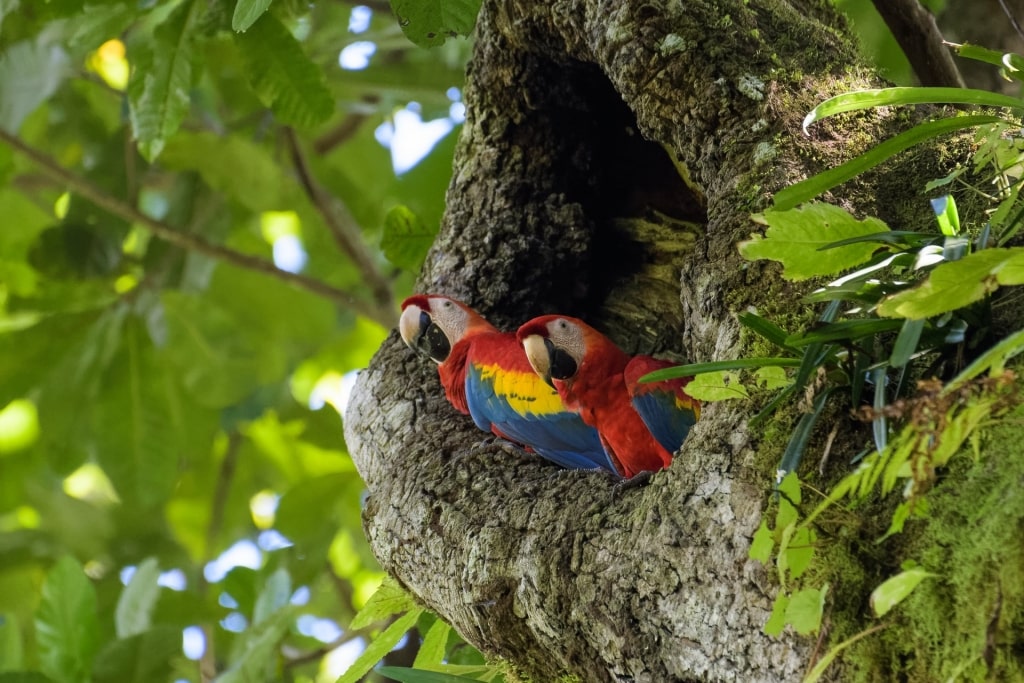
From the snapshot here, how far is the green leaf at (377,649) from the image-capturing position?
1.58 meters

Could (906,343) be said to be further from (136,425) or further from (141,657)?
(136,425)

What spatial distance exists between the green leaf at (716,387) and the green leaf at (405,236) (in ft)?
4.21

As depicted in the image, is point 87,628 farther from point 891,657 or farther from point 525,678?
point 891,657

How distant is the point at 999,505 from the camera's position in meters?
0.83

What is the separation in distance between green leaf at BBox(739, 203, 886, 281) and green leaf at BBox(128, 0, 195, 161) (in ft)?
4.97

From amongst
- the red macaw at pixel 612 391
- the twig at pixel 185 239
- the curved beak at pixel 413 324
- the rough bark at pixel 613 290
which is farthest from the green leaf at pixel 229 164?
the red macaw at pixel 612 391

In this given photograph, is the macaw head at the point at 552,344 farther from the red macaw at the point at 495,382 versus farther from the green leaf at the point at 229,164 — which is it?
the green leaf at the point at 229,164

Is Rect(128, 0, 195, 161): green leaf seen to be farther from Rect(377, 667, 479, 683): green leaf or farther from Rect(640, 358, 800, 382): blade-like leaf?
Rect(640, 358, 800, 382): blade-like leaf

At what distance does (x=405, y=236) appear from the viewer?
7.47ft

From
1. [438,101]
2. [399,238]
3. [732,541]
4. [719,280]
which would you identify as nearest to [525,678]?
[732,541]

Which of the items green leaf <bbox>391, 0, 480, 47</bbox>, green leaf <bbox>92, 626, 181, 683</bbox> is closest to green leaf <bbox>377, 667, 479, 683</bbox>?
green leaf <bbox>391, 0, 480, 47</bbox>

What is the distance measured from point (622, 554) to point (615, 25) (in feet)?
2.69

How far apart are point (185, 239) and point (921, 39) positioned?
85.2 inches

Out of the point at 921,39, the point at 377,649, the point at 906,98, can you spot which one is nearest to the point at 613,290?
the point at 921,39
